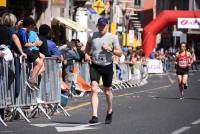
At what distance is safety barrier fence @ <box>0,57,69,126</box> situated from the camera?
626 inches

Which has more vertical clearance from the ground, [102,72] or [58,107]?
[102,72]

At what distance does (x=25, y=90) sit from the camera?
16734 mm

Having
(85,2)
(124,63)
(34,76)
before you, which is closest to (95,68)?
(34,76)

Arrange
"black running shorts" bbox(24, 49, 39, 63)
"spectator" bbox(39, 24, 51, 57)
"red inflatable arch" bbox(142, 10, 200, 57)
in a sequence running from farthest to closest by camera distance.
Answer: "red inflatable arch" bbox(142, 10, 200, 57)
"spectator" bbox(39, 24, 51, 57)
"black running shorts" bbox(24, 49, 39, 63)

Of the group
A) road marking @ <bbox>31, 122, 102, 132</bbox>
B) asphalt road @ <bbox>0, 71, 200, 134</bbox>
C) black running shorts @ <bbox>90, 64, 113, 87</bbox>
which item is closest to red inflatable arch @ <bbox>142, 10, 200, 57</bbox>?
asphalt road @ <bbox>0, 71, 200, 134</bbox>

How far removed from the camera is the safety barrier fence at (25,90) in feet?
52.2

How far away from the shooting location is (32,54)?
56.1 ft

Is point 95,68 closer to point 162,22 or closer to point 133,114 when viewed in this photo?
point 133,114

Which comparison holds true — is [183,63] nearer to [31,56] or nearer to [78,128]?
[31,56]

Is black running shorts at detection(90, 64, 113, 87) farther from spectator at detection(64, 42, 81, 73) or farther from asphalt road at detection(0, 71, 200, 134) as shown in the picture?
spectator at detection(64, 42, 81, 73)

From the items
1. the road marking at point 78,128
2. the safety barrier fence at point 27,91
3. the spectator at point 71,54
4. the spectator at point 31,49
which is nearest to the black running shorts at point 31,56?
the spectator at point 31,49

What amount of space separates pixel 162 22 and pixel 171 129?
52.0m

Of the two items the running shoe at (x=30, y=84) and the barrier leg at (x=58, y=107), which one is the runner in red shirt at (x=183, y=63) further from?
the running shoe at (x=30, y=84)

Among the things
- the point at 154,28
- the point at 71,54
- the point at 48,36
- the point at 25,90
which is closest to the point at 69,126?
the point at 25,90
